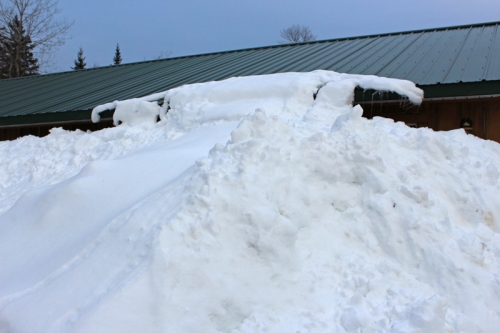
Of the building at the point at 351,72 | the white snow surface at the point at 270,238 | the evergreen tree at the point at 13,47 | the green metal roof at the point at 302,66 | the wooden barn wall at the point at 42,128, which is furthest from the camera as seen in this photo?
the evergreen tree at the point at 13,47

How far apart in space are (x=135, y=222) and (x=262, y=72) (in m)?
6.11

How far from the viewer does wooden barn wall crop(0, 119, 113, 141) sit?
880 centimetres

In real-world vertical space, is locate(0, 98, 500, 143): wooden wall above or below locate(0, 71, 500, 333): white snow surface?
above

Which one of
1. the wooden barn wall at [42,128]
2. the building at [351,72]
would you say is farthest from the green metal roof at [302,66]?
the wooden barn wall at [42,128]

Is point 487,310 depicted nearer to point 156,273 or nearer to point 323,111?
point 156,273

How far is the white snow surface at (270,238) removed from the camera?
10.7ft

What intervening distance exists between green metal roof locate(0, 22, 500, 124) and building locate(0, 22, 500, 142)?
0.02 m

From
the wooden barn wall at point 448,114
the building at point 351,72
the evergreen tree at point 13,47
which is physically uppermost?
the evergreen tree at point 13,47

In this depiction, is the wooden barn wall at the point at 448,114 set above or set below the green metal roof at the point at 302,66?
below

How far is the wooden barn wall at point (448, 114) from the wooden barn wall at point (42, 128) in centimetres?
531

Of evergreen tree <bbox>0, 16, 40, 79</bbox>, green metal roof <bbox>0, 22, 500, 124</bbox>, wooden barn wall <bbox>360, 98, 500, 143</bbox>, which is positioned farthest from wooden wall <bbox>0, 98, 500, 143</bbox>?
evergreen tree <bbox>0, 16, 40, 79</bbox>

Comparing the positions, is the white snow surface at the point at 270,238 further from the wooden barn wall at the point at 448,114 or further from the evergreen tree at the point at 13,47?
the evergreen tree at the point at 13,47

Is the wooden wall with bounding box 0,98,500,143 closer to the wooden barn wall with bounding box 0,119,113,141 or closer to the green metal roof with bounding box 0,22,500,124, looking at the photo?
the green metal roof with bounding box 0,22,500,124

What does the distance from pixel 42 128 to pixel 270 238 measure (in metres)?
7.84
